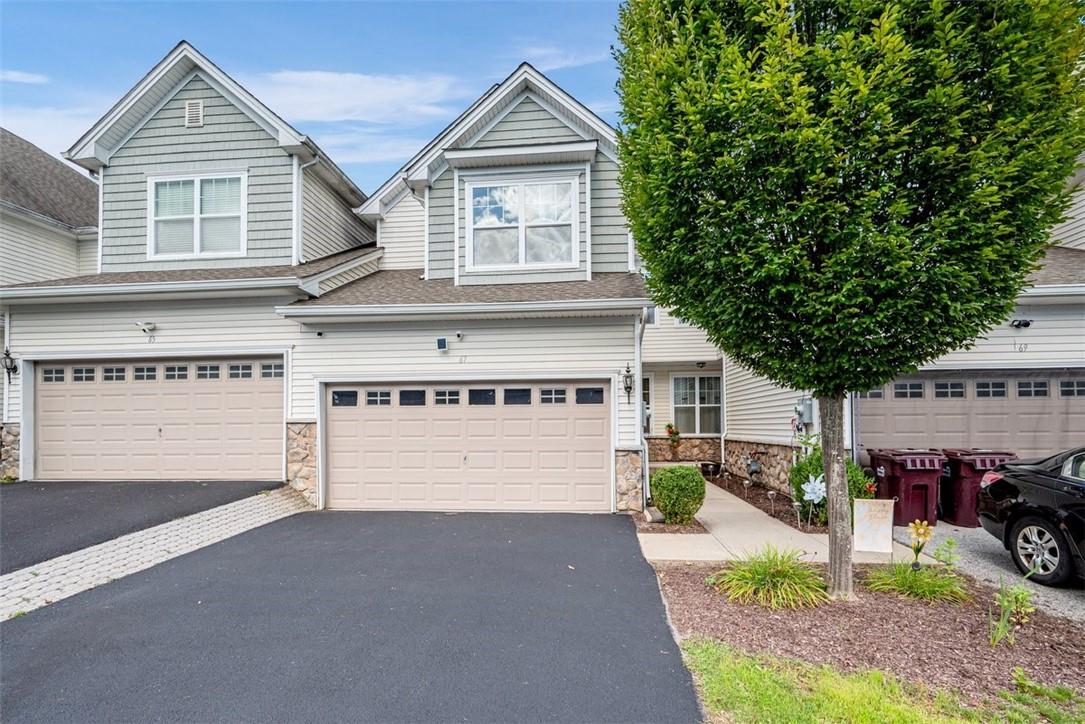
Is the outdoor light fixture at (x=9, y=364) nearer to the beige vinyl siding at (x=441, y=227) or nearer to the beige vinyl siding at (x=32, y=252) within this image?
the beige vinyl siding at (x=32, y=252)

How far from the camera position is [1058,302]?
8500 mm

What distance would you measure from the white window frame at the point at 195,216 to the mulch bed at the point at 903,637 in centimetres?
991

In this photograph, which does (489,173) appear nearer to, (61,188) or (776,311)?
(776,311)

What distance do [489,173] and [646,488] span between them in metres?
6.12

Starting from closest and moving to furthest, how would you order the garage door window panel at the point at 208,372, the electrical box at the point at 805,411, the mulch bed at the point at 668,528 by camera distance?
the mulch bed at the point at 668,528, the electrical box at the point at 805,411, the garage door window panel at the point at 208,372

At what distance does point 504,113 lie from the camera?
9992 millimetres

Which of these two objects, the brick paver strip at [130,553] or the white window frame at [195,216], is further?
the white window frame at [195,216]

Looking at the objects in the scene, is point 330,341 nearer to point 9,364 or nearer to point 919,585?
point 9,364

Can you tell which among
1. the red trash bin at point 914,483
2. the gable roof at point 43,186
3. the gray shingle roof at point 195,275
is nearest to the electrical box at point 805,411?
the red trash bin at point 914,483

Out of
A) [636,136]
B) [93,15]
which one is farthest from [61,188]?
[636,136]

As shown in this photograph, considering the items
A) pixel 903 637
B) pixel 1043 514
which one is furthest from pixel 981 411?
pixel 903 637

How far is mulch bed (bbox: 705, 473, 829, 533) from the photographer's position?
7.88 meters

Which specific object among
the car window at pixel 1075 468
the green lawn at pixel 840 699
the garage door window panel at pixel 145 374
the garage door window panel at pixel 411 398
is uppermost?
the garage door window panel at pixel 145 374

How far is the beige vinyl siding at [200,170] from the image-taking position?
34.3ft
